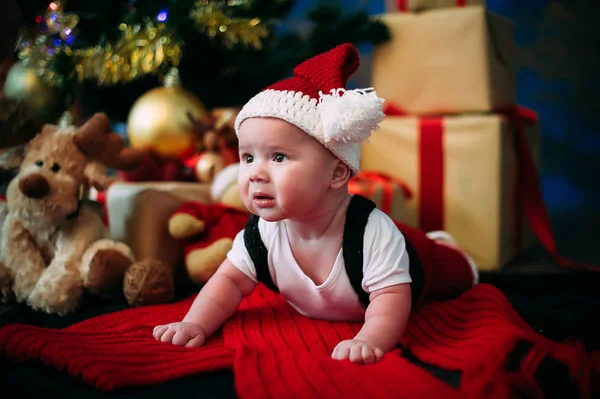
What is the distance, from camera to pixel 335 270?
2.71 feet

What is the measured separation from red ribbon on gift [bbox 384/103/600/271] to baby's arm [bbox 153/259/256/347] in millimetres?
764

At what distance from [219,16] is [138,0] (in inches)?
9.2

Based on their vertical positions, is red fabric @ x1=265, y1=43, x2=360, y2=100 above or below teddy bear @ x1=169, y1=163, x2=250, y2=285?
above

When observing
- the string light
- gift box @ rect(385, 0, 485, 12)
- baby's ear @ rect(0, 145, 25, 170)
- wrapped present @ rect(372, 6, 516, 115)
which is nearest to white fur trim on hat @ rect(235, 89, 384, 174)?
baby's ear @ rect(0, 145, 25, 170)

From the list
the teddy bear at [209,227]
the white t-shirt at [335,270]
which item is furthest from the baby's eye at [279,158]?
the teddy bear at [209,227]

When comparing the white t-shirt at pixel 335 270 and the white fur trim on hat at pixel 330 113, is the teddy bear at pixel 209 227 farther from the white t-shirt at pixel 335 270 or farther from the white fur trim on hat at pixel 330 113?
the white fur trim on hat at pixel 330 113

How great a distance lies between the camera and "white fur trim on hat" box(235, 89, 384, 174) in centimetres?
74

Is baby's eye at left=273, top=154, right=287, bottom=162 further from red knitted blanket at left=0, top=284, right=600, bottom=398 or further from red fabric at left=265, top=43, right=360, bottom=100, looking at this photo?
red knitted blanket at left=0, top=284, right=600, bottom=398

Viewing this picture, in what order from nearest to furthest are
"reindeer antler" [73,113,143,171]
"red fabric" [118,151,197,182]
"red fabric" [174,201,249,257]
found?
"reindeer antler" [73,113,143,171] → "red fabric" [174,201,249,257] → "red fabric" [118,151,197,182]


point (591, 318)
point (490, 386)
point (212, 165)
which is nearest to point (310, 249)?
point (490, 386)

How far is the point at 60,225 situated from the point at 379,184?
755 millimetres

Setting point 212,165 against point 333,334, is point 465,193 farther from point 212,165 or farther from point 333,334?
point 333,334

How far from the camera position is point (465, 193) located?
4.83 ft

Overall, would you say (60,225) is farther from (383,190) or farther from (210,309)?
(383,190)
